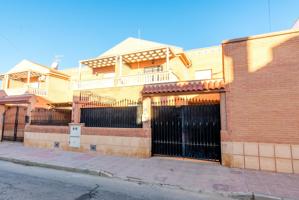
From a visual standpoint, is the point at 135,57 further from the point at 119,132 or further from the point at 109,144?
the point at 109,144

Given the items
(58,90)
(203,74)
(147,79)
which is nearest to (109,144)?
(147,79)

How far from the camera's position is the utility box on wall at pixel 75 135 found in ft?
31.6

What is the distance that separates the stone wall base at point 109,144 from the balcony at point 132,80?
16.1 ft

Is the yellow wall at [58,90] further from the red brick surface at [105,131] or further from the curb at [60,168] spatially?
the curb at [60,168]

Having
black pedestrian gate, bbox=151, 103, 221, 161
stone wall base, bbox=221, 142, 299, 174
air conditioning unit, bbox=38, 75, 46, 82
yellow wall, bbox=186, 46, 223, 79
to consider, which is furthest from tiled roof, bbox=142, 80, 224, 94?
air conditioning unit, bbox=38, 75, 46, 82

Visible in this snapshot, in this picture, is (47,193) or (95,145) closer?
(47,193)

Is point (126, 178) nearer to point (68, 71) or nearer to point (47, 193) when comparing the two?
point (47, 193)

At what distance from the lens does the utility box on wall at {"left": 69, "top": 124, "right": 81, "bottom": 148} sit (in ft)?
31.6

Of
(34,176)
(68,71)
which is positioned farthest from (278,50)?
(68,71)

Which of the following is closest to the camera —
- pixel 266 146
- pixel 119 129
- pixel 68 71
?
pixel 266 146

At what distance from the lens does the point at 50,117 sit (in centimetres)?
1110

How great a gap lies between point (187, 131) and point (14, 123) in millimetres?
13701

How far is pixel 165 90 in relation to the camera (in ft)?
26.2

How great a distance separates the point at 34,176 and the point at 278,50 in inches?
385
